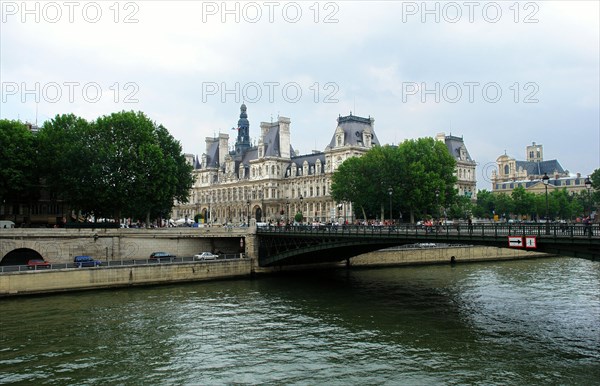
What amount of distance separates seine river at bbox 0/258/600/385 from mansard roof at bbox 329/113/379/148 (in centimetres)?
6624

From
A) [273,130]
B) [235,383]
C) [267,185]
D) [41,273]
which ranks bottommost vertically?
[235,383]

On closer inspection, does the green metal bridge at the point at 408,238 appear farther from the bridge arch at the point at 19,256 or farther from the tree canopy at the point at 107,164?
the bridge arch at the point at 19,256

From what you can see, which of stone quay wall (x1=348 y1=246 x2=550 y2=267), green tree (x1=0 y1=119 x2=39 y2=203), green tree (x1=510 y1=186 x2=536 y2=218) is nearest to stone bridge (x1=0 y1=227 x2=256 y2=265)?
green tree (x1=0 y1=119 x2=39 y2=203)

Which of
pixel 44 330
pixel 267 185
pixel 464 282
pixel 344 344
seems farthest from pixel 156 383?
pixel 267 185

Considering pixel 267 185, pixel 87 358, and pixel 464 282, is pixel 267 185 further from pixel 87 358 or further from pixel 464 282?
pixel 87 358

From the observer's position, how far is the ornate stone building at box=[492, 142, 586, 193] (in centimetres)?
16750

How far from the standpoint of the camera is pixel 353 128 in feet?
375

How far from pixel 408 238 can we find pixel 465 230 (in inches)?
231

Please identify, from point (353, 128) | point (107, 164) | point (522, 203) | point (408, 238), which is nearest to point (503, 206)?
point (522, 203)

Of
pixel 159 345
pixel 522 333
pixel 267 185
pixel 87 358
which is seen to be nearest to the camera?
pixel 87 358

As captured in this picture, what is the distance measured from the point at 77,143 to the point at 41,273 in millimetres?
23763

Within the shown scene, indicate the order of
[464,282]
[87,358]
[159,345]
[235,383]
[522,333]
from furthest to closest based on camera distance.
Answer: [464,282] < [522,333] < [159,345] < [87,358] < [235,383]

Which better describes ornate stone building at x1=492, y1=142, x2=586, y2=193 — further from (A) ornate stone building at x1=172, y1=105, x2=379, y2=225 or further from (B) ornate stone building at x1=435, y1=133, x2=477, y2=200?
(A) ornate stone building at x1=172, y1=105, x2=379, y2=225

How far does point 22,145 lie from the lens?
63.0m
